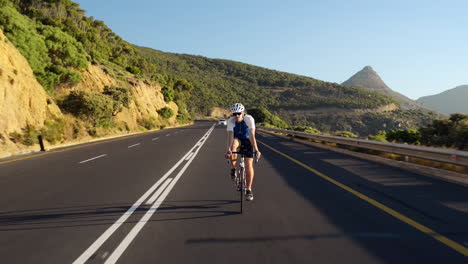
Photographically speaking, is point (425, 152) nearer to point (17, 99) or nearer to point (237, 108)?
point (237, 108)

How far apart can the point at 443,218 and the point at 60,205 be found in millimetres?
6591

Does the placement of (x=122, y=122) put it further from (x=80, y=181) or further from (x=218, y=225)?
(x=218, y=225)

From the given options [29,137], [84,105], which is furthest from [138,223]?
[84,105]

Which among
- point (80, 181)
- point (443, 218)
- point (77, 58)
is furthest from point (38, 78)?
point (443, 218)

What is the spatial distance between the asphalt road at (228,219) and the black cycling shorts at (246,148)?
973 mm

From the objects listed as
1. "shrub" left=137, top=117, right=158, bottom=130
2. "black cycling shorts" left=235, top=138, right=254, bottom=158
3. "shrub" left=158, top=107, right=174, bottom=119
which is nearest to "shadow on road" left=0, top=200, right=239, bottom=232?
"black cycling shorts" left=235, top=138, right=254, bottom=158

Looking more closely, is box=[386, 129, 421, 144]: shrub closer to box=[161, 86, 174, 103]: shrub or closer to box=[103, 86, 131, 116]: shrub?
box=[103, 86, 131, 116]: shrub

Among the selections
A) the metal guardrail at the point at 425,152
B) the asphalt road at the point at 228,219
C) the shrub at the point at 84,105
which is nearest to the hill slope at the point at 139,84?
the shrub at the point at 84,105

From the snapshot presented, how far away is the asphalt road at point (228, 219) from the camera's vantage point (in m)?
3.88

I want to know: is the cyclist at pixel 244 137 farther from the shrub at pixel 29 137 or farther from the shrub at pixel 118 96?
the shrub at pixel 118 96

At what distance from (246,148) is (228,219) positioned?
1387 millimetres

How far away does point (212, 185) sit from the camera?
8.01m

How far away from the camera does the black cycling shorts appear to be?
6008 mm

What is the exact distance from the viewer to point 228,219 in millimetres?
5238
